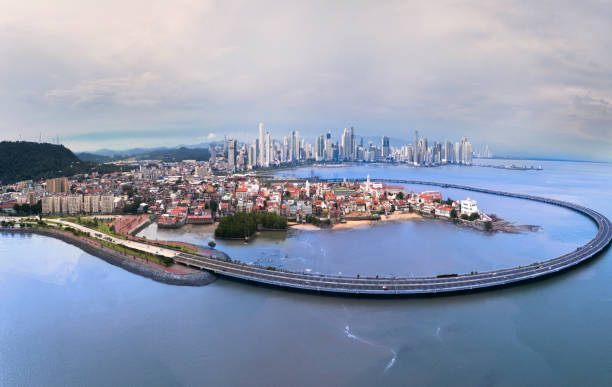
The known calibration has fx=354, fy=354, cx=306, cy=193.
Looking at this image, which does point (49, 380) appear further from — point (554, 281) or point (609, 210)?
point (609, 210)

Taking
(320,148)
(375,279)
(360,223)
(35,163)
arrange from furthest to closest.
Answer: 1. (320,148)
2. (35,163)
3. (360,223)
4. (375,279)

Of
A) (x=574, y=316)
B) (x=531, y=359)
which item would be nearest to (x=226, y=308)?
(x=531, y=359)

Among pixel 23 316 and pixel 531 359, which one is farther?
pixel 23 316

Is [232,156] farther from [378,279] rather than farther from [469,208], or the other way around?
[378,279]

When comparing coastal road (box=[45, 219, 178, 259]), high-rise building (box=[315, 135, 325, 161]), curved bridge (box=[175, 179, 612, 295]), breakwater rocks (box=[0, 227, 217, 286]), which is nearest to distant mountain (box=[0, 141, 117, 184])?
coastal road (box=[45, 219, 178, 259])

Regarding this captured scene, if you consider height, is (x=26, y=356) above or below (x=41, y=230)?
below

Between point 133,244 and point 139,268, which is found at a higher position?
point 133,244

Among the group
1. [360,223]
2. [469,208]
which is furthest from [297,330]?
[469,208]

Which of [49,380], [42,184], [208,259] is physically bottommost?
[49,380]
